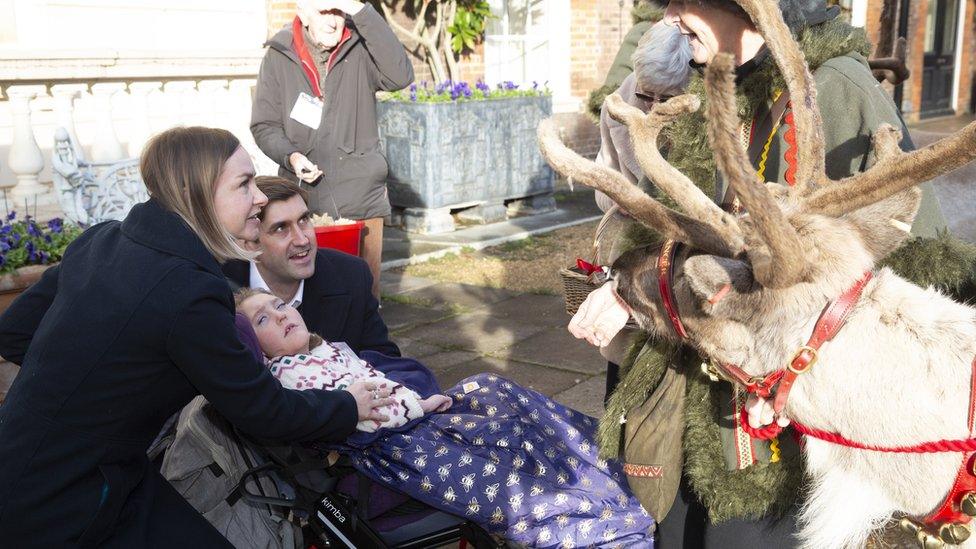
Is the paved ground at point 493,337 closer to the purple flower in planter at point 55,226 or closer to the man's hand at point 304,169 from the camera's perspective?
the man's hand at point 304,169

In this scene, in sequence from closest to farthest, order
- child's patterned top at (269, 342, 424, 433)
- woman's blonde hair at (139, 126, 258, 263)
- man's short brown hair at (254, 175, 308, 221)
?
woman's blonde hair at (139, 126, 258, 263) < child's patterned top at (269, 342, 424, 433) < man's short brown hair at (254, 175, 308, 221)

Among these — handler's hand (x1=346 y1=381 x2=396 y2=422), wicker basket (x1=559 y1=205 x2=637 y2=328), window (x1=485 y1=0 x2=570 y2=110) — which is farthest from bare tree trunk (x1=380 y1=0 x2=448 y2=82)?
wicker basket (x1=559 y1=205 x2=637 y2=328)

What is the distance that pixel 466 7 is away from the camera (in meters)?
11.0

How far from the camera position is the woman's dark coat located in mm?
2406

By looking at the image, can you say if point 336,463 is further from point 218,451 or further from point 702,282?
point 702,282

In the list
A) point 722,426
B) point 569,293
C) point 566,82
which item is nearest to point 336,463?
Result: point 569,293

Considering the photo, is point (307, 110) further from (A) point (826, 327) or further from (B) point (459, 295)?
(A) point (826, 327)

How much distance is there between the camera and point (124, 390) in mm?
2441

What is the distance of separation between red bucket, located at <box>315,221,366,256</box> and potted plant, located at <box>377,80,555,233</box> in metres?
4.69

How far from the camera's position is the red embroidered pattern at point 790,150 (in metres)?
2.39

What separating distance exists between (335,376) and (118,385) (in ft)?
2.51

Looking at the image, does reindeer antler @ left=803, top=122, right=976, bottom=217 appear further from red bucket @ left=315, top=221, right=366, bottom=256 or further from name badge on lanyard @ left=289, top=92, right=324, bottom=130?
name badge on lanyard @ left=289, top=92, right=324, bottom=130

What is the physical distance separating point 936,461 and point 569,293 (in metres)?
1.06

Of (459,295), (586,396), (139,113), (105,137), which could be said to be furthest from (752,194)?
(139,113)
